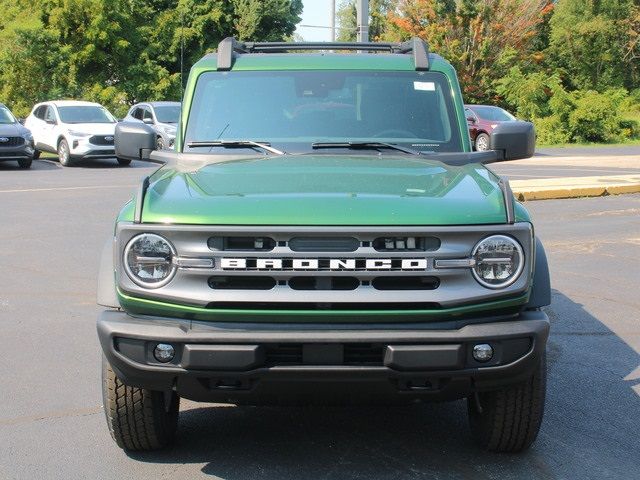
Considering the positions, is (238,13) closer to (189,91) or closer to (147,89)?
(147,89)

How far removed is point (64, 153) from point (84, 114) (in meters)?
1.52

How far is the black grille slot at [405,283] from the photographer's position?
3.72 meters

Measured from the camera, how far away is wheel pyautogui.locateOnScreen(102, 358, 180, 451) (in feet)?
13.6

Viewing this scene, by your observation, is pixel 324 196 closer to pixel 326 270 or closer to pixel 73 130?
pixel 326 270

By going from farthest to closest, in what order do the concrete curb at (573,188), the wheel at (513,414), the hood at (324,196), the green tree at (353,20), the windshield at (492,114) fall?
the green tree at (353,20)
the windshield at (492,114)
the concrete curb at (573,188)
the wheel at (513,414)
the hood at (324,196)

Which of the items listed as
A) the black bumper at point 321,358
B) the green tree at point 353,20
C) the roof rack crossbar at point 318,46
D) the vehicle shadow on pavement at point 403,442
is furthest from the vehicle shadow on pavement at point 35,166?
the green tree at point 353,20

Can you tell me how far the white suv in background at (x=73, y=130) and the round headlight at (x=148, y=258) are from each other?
20.3 meters

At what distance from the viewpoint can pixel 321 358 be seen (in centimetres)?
366

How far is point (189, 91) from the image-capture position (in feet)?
18.4

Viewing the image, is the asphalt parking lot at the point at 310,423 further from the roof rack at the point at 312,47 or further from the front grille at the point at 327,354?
the roof rack at the point at 312,47

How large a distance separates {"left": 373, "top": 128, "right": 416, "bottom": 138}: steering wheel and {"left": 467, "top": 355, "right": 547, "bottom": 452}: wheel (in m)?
1.61

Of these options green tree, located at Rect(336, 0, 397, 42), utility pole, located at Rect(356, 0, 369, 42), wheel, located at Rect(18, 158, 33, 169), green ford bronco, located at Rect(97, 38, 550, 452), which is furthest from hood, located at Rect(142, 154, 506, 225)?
green tree, located at Rect(336, 0, 397, 42)

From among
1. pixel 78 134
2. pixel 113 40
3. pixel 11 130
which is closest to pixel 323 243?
pixel 11 130

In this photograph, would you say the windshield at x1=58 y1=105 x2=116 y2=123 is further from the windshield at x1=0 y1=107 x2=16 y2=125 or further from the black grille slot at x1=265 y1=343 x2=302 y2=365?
the black grille slot at x1=265 y1=343 x2=302 y2=365
